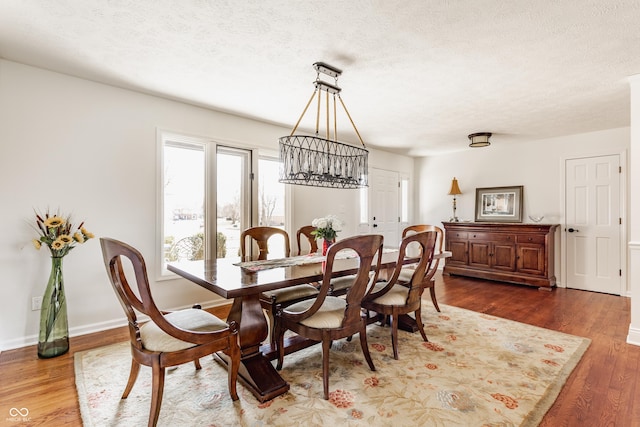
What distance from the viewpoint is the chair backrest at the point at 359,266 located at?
1744 millimetres

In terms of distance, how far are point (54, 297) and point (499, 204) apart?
239 inches

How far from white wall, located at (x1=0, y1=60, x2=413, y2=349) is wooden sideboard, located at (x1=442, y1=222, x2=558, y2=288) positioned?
4.31m

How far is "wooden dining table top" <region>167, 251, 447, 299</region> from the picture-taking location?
1.74m

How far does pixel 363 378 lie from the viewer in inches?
82.3

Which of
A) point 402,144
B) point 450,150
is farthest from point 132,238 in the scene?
point 450,150

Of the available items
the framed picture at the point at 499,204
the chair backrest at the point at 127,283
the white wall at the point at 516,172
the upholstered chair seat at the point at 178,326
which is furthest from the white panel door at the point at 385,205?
the chair backrest at the point at 127,283

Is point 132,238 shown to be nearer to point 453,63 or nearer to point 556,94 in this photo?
point 453,63

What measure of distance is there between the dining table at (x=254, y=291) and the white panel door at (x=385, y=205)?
3.37 meters

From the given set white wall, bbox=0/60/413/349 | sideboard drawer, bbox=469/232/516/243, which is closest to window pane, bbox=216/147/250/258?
white wall, bbox=0/60/413/349

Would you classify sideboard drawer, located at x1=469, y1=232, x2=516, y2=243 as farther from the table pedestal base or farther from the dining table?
the table pedestal base

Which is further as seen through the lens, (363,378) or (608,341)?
(608,341)

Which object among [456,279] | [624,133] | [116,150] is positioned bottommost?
[456,279]

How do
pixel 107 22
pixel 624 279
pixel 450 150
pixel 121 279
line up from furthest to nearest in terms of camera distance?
pixel 450 150, pixel 624 279, pixel 107 22, pixel 121 279

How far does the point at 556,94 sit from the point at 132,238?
4462 mm
